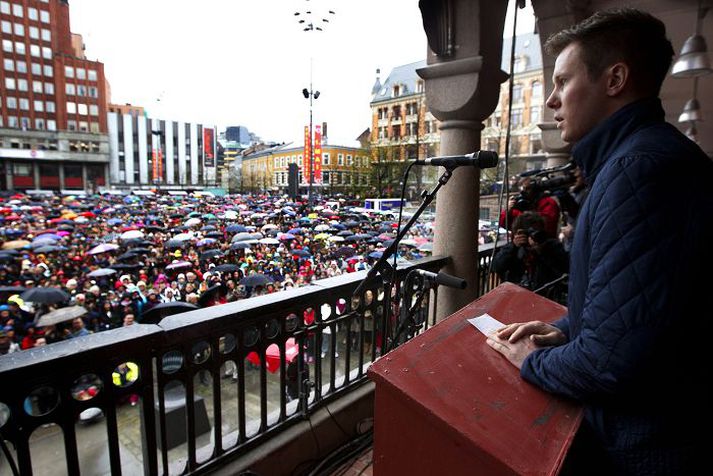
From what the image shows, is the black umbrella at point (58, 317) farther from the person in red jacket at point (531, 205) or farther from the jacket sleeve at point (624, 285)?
the jacket sleeve at point (624, 285)

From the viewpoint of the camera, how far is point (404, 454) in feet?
3.91

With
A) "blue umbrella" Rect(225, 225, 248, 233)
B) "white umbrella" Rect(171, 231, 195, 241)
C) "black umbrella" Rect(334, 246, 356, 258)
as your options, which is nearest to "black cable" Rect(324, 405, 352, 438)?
"black umbrella" Rect(334, 246, 356, 258)

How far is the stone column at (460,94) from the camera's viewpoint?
3562 mm

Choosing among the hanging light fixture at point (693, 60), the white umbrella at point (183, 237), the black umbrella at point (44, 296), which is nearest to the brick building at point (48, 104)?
the white umbrella at point (183, 237)

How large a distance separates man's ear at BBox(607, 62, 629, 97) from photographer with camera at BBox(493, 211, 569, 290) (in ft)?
9.66

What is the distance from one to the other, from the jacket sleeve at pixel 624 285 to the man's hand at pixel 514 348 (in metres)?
0.18

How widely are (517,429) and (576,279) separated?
46cm

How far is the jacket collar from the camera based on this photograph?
3.53 feet

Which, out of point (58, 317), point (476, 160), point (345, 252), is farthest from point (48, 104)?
point (476, 160)

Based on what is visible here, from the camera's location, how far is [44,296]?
30.9ft

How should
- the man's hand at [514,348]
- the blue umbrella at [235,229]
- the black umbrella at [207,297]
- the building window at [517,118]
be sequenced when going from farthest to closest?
the building window at [517,118]
the blue umbrella at [235,229]
the black umbrella at [207,297]
the man's hand at [514,348]

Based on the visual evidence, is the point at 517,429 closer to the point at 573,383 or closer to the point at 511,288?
the point at 573,383

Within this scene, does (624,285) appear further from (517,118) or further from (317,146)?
(517,118)

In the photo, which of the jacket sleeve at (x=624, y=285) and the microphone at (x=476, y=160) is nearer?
the jacket sleeve at (x=624, y=285)
